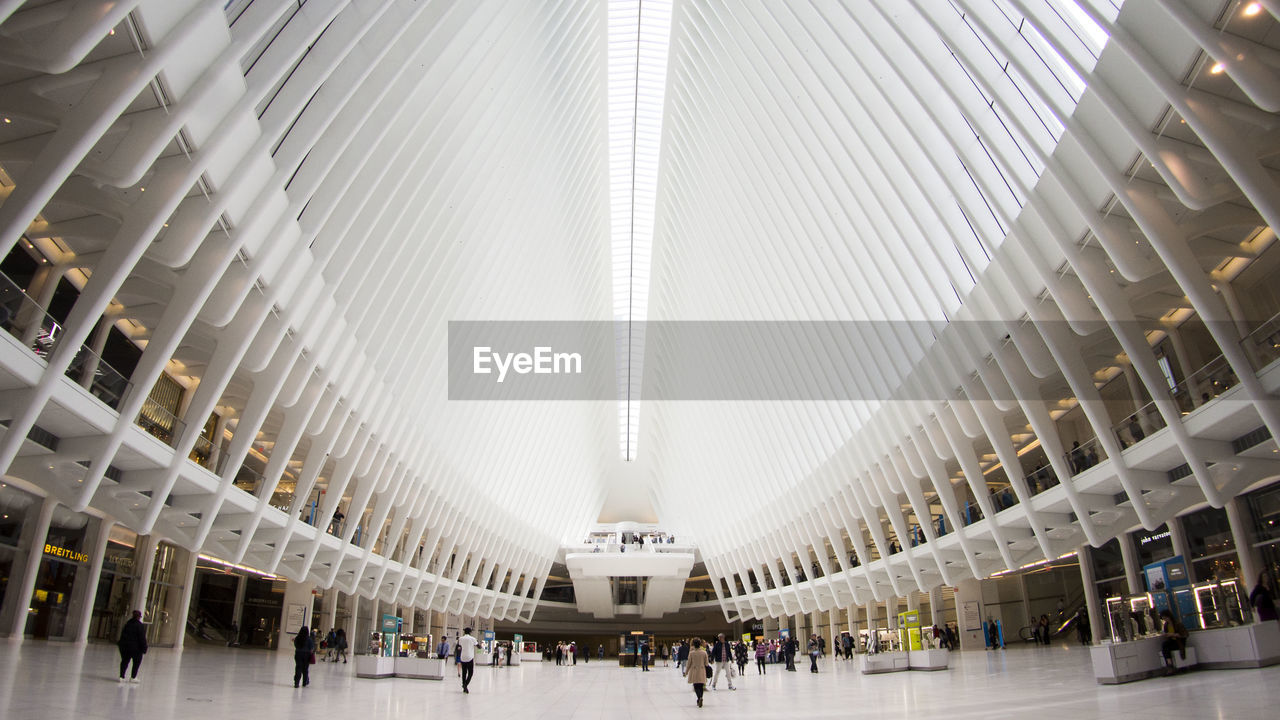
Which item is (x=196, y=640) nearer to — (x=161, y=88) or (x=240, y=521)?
(x=240, y=521)

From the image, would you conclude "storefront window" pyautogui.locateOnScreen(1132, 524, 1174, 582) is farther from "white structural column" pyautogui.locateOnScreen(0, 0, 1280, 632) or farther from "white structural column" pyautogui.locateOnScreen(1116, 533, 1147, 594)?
"white structural column" pyautogui.locateOnScreen(0, 0, 1280, 632)

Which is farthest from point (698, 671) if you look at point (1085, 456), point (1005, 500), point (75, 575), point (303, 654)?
point (75, 575)

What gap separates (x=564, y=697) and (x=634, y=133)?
2103cm

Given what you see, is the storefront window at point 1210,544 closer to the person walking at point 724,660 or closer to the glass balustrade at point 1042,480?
the glass balustrade at point 1042,480

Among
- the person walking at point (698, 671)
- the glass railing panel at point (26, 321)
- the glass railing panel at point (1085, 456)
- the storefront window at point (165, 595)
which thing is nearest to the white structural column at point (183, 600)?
the storefront window at point (165, 595)

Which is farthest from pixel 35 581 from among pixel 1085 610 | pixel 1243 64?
pixel 1085 610

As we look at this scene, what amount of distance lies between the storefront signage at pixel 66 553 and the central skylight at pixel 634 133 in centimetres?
2096

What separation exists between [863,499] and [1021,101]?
16.9m

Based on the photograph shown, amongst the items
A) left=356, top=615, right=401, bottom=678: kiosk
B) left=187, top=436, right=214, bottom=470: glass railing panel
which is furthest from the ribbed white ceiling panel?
left=187, top=436, right=214, bottom=470: glass railing panel

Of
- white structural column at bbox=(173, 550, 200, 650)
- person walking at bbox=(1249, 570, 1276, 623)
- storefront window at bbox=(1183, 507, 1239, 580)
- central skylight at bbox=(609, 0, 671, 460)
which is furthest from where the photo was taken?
central skylight at bbox=(609, 0, 671, 460)

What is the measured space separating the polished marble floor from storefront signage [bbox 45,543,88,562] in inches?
93.9

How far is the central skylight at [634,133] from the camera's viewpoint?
971 inches

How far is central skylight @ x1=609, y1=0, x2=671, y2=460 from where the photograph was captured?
24.7 m

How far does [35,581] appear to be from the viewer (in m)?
16.8
